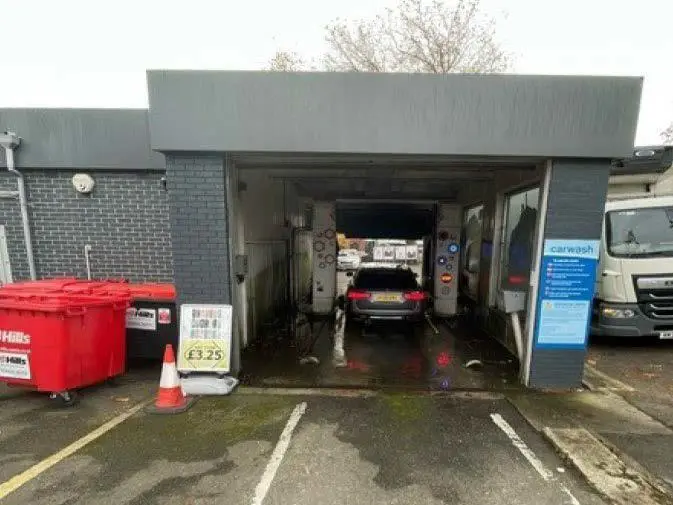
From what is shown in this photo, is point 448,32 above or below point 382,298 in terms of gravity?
above

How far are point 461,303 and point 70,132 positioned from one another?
9924 mm

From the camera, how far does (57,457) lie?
312 centimetres

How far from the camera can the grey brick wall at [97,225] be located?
5785 mm

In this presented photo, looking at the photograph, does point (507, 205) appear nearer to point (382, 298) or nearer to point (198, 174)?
point (382, 298)

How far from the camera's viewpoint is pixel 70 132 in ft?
18.2

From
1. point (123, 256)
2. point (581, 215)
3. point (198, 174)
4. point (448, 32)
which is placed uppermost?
point (448, 32)

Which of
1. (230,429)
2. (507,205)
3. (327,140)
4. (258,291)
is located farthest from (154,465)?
(507,205)

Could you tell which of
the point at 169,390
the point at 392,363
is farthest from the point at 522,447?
the point at 169,390

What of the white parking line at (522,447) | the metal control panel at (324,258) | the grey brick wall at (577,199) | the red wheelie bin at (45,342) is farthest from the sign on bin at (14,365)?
the grey brick wall at (577,199)

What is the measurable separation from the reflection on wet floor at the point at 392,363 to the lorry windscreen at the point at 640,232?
2830 millimetres

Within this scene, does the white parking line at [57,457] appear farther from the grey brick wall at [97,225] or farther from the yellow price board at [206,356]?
the grey brick wall at [97,225]

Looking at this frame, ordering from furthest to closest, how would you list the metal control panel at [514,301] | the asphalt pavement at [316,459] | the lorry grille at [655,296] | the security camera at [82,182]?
the lorry grille at [655,296]
the security camera at [82,182]
the metal control panel at [514,301]
the asphalt pavement at [316,459]

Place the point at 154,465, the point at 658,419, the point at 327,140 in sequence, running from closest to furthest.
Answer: the point at 154,465, the point at 658,419, the point at 327,140

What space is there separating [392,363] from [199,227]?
3686mm
